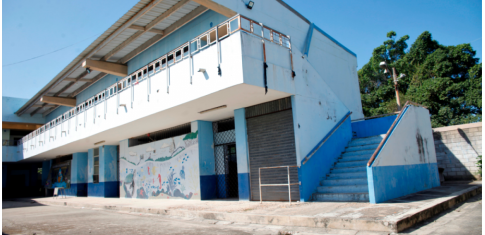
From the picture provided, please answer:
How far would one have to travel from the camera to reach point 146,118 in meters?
12.1

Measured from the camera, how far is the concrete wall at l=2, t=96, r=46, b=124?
27.4 metres

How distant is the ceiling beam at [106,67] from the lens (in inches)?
616

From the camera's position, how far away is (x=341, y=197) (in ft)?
28.1

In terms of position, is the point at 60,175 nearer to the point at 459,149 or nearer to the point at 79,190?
the point at 79,190

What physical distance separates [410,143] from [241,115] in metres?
5.64

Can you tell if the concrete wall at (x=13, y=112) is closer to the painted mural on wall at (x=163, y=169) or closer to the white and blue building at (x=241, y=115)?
the white and blue building at (x=241, y=115)

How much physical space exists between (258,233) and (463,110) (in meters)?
24.3

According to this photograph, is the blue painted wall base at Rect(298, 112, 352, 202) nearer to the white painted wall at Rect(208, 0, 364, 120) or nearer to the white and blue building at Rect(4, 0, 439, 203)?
the white and blue building at Rect(4, 0, 439, 203)

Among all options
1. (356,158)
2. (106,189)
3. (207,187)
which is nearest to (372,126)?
(356,158)

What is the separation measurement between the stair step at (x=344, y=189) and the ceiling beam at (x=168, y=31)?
773cm

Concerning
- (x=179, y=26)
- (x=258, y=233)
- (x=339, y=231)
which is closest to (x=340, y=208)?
(x=339, y=231)

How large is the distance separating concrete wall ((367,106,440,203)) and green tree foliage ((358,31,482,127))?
1218cm

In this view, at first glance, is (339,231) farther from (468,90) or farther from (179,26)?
(468,90)

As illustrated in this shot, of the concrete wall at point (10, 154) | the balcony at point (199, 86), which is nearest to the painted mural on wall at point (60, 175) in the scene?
the concrete wall at point (10, 154)
